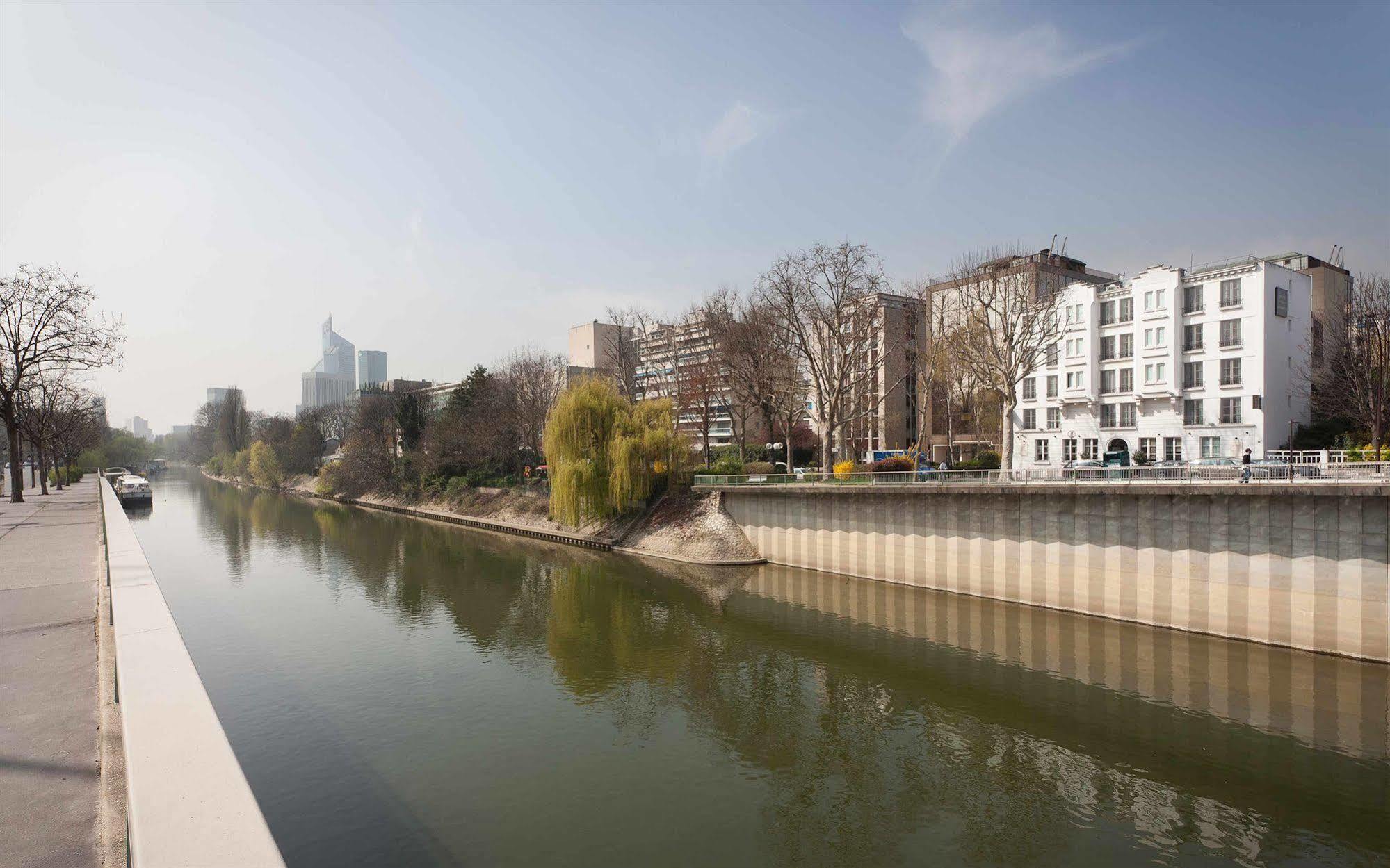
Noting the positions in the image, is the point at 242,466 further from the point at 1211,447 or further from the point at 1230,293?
the point at 1230,293

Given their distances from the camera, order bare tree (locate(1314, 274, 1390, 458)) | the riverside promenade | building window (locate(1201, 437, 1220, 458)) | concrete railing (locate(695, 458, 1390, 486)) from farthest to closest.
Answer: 1. building window (locate(1201, 437, 1220, 458))
2. bare tree (locate(1314, 274, 1390, 458))
3. concrete railing (locate(695, 458, 1390, 486))
4. the riverside promenade

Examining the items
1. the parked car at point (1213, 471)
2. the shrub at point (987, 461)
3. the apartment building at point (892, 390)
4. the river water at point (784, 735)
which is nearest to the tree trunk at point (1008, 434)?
the shrub at point (987, 461)

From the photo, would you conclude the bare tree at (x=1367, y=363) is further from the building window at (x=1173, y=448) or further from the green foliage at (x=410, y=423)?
the green foliage at (x=410, y=423)

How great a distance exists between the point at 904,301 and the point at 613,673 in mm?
43297

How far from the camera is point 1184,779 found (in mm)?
15758

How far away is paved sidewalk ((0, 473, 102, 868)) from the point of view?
6430 millimetres

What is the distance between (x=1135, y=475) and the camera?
27891 mm

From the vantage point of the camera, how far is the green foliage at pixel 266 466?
107188mm

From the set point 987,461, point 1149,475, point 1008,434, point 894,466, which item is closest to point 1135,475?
point 1149,475

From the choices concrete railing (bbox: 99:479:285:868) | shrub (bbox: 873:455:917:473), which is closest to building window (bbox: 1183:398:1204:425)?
shrub (bbox: 873:455:917:473)

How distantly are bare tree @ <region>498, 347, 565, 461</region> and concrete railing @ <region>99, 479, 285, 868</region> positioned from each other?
58530 millimetres

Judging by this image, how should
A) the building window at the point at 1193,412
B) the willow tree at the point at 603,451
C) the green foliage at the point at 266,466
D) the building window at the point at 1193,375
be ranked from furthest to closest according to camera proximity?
the green foliage at the point at 266,466 < the building window at the point at 1193,412 < the building window at the point at 1193,375 < the willow tree at the point at 603,451

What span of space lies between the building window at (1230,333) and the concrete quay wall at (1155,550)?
28145 mm

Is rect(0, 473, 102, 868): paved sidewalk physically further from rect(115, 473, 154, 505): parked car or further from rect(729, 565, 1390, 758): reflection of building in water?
rect(115, 473, 154, 505): parked car
